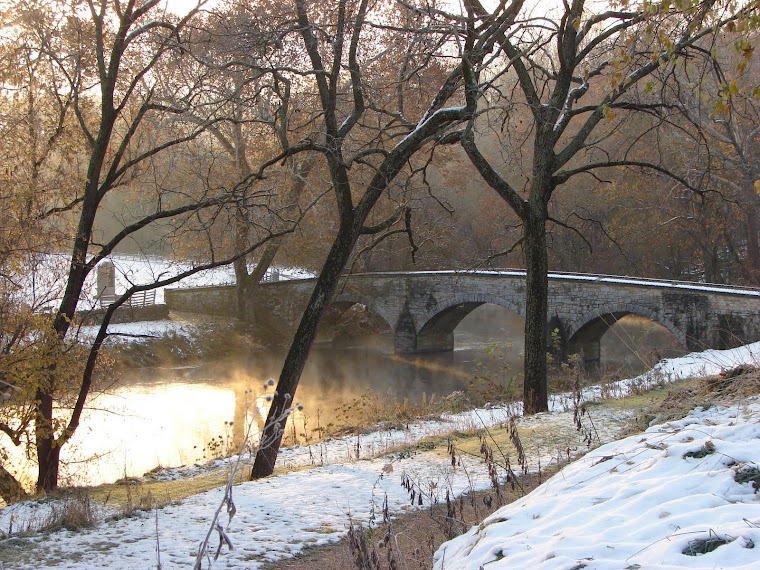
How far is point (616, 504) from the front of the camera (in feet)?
10.5

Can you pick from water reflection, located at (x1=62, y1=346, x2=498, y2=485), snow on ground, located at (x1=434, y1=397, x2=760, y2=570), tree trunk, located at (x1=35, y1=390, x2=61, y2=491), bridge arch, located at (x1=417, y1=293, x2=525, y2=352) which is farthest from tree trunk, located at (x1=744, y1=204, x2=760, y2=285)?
tree trunk, located at (x1=35, y1=390, x2=61, y2=491)

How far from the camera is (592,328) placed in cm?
2077

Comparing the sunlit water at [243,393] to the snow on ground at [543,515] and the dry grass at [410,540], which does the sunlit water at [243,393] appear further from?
the dry grass at [410,540]

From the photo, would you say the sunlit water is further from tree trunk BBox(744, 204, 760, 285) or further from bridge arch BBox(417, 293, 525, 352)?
tree trunk BBox(744, 204, 760, 285)

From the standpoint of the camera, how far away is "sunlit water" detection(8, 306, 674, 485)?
40.6 feet

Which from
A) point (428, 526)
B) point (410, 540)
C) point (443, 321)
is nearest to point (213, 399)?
point (443, 321)

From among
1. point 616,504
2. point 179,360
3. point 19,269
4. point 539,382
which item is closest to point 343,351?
point 179,360

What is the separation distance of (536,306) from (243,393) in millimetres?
5721

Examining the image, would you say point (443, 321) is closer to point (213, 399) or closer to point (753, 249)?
point (213, 399)

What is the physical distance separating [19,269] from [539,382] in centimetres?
677

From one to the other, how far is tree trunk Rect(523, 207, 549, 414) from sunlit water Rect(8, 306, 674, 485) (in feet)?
A: 4.69

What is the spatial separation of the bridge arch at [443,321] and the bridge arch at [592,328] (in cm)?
368

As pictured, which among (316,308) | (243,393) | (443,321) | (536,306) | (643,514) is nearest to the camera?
(643,514)

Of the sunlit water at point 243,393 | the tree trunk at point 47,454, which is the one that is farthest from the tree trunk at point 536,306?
the tree trunk at point 47,454
